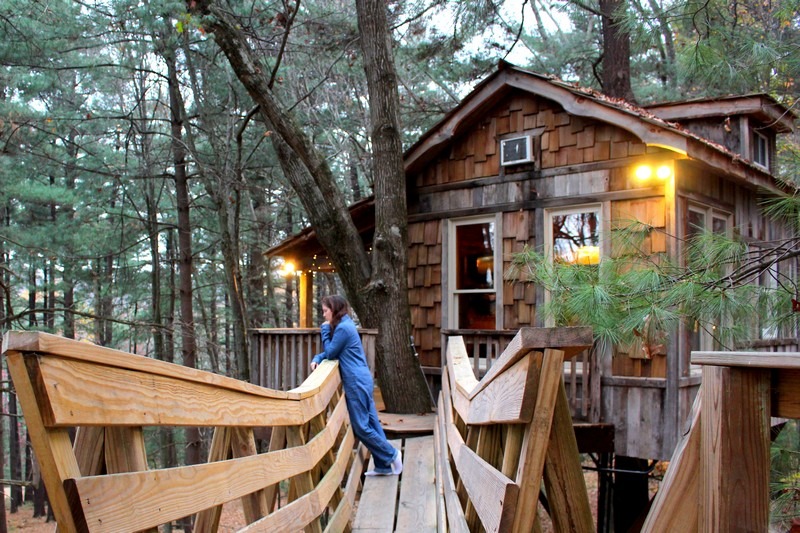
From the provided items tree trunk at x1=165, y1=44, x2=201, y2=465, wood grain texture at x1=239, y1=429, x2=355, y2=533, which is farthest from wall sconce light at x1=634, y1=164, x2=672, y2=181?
tree trunk at x1=165, y1=44, x2=201, y2=465

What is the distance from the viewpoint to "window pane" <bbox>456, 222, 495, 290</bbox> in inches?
399

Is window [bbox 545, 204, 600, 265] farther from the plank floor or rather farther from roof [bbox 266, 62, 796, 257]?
the plank floor

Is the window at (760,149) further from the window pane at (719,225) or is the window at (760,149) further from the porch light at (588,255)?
the porch light at (588,255)

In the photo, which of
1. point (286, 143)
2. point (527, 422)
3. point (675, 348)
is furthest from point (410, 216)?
point (527, 422)

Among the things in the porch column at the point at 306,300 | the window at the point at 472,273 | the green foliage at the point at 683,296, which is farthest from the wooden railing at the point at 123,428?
the porch column at the point at 306,300

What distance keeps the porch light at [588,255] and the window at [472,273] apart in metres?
1.32

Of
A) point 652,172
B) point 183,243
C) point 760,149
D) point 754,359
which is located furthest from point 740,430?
point 183,243

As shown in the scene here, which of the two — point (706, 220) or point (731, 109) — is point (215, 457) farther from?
point (731, 109)

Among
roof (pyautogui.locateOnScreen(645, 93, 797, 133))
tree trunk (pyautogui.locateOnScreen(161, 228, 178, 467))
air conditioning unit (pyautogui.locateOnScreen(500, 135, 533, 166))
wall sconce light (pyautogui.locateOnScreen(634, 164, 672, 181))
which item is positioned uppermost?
roof (pyautogui.locateOnScreen(645, 93, 797, 133))

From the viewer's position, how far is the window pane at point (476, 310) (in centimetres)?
1006

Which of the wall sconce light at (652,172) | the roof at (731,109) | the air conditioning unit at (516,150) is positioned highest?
the roof at (731,109)

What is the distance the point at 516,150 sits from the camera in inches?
385

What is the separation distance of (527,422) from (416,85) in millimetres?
20292

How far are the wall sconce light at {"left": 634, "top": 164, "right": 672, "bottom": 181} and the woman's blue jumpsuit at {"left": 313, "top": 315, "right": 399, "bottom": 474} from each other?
473 cm
